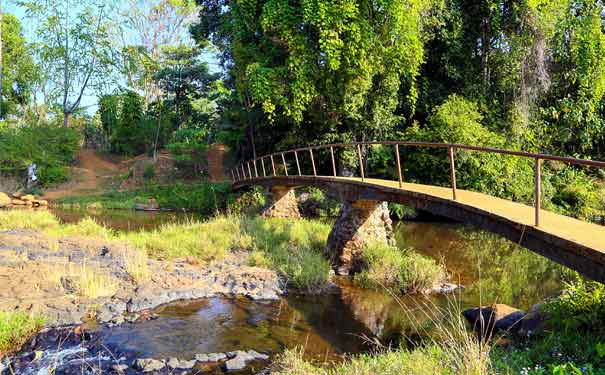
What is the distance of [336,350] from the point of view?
247 inches

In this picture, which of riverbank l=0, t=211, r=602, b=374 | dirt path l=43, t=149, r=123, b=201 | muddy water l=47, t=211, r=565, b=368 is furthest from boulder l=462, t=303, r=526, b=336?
dirt path l=43, t=149, r=123, b=201

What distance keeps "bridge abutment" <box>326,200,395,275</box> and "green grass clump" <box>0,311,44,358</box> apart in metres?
6.15

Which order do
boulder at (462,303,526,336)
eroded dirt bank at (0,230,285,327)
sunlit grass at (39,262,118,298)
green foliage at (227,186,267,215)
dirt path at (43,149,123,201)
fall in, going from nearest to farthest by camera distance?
1. boulder at (462,303,526,336)
2. eroded dirt bank at (0,230,285,327)
3. sunlit grass at (39,262,118,298)
4. green foliage at (227,186,267,215)
5. dirt path at (43,149,123,201)

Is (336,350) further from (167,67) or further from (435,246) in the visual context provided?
(167,67)

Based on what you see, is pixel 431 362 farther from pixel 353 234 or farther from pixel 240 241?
pixel 240 241

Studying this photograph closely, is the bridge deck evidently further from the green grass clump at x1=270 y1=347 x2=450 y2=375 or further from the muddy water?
the green grass clump at x1=270 y1=347 x2=450 y2=375

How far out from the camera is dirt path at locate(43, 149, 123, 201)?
26.7 m

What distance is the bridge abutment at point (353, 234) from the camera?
10477 millimetres

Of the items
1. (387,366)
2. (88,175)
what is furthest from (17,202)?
(387,366)

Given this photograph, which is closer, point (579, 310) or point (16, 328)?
point (579, 310)

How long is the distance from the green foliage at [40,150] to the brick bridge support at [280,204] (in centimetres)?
1790

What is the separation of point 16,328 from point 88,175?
26.5m

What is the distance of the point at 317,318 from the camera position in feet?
24.8

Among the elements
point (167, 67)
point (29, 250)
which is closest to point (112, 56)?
point (167, 67)
